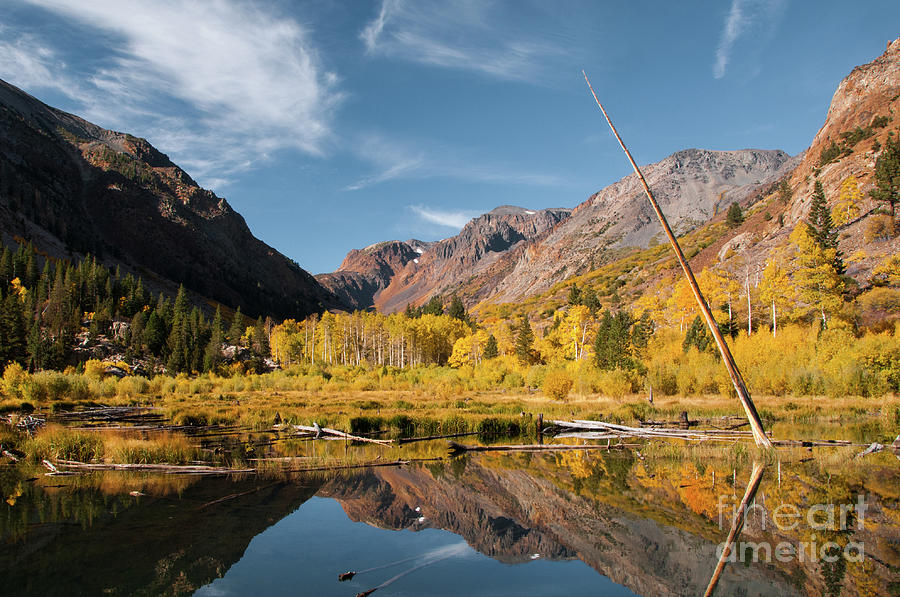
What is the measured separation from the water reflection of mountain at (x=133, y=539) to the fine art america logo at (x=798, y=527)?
942 cm

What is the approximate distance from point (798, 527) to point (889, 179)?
6715 cm

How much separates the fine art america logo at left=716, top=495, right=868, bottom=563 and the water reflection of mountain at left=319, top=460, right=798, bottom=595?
578 millimetres

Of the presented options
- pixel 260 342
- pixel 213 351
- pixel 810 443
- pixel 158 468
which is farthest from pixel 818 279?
pixel 260 342

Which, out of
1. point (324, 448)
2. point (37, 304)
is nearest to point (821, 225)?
point (324, 448)

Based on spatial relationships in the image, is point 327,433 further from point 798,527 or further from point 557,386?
point 557,386

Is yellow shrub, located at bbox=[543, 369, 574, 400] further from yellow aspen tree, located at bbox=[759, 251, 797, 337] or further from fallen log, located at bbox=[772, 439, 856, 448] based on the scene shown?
fallen log, located at bbox=[772, 439, 856, 448]

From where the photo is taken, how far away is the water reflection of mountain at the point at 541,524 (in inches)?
331

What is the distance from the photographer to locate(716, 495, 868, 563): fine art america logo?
8.67 metres

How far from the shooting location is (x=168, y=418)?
99.3 feet

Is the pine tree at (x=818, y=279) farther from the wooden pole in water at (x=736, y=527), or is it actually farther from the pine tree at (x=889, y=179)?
the wooden pole in water at (x=736, y=527)

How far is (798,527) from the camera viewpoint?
10.1m

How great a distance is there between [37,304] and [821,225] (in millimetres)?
107229

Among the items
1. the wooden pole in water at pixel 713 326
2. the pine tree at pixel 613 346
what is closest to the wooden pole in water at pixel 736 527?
the wooden pole in water at pixel 713 326

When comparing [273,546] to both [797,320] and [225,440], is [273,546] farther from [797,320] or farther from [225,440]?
[797,320]
